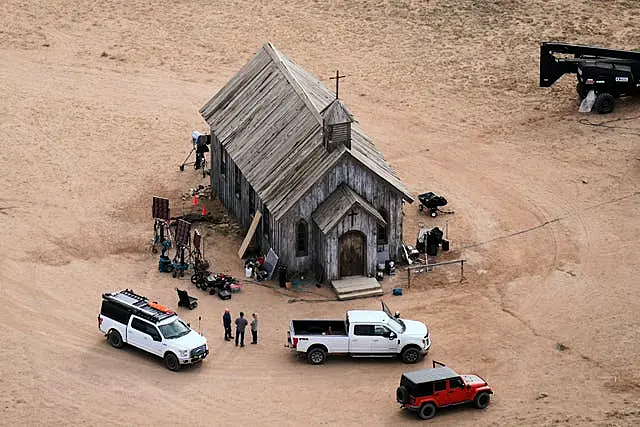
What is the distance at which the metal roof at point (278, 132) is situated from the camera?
6794 cm

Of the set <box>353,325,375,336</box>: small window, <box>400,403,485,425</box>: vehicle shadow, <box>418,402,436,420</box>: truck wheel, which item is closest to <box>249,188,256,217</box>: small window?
<box>353,325,375,336</box>: small window

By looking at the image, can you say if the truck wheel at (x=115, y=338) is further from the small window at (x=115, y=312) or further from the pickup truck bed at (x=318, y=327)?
the pickup truck bed at (x=318, y=327)

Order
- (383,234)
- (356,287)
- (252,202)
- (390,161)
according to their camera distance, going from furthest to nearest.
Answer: (390,161) < (252,202) < (383,234) < (356,287)

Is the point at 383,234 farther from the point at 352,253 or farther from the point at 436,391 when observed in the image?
the point at 436,391

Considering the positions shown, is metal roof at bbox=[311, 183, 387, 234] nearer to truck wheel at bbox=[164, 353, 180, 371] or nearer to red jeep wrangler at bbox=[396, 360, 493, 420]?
truck wheel at bbox=[164, 353, 180, 371]

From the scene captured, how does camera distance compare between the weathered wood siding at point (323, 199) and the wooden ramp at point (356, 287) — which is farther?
the weathered wood siding at point (323, 199)

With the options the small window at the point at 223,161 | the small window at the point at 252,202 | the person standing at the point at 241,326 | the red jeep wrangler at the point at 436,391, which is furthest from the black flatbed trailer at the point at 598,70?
the red jeep wrangler at the point at 436,391

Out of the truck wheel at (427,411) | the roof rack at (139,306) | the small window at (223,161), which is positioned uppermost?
the small window at (223,161)

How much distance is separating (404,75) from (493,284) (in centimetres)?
2867

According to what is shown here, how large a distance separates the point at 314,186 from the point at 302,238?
275 cm

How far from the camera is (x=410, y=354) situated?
200 ft

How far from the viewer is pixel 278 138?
71000 mm

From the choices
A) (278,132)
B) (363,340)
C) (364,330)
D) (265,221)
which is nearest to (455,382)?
→ (363,340)

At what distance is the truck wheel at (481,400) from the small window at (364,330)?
223 inches
